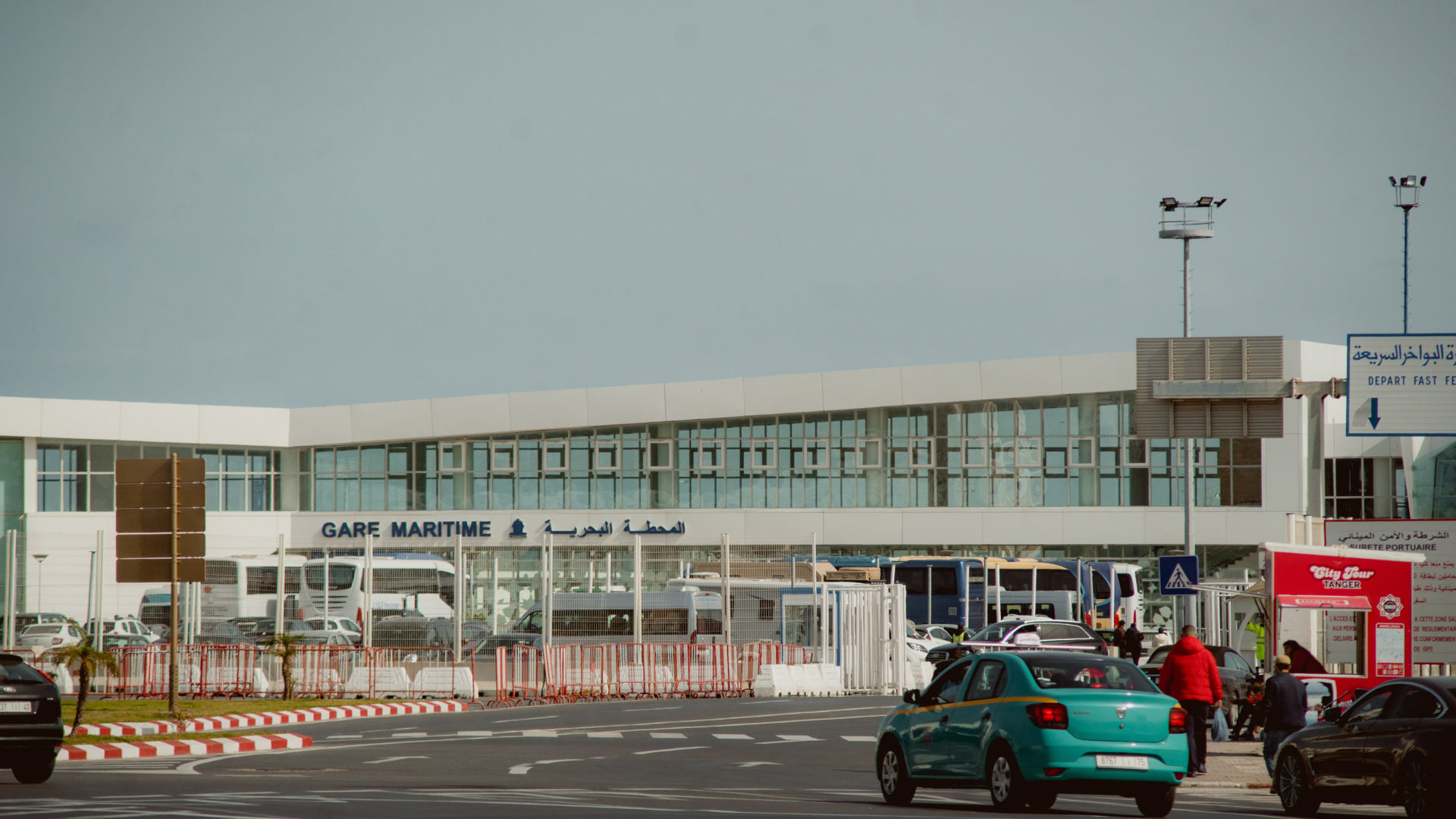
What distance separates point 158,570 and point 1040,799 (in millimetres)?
14309

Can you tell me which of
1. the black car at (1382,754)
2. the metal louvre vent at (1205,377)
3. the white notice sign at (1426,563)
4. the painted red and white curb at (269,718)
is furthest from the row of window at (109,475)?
the black car at (1382,754)

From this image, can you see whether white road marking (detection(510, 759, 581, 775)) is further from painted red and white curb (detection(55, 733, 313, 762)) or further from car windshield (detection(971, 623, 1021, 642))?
car windshield (detection(971, 623, 1021, 642))

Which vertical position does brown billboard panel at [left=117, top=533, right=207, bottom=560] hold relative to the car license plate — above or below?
above

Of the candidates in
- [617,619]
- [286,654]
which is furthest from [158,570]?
[617,619]

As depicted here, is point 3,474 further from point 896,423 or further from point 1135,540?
point 1135,540

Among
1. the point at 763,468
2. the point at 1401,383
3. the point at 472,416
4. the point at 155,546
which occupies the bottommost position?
the point at 155,546

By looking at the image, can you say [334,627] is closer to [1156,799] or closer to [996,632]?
[996,632]

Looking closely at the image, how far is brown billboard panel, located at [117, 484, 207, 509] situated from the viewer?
22.3m

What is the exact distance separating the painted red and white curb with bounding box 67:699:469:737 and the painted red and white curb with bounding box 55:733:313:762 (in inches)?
56.9

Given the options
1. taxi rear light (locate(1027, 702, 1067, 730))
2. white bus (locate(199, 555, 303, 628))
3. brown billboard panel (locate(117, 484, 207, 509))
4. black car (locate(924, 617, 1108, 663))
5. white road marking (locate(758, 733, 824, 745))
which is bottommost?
black car (locate(924, 617, 1108, 663))

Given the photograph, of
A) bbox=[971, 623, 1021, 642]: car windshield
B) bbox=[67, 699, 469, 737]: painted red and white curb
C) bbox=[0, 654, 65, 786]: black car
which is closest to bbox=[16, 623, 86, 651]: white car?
bbox=[67, 699, 469, 737]: painted red and white curb

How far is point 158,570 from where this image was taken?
2228cm

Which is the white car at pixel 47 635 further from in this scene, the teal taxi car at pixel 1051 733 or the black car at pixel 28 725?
the teal taxi car at pixel 1051 733

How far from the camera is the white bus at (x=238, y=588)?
3475 cm
